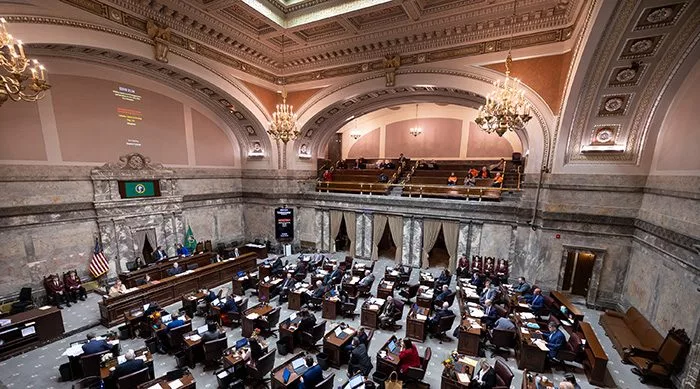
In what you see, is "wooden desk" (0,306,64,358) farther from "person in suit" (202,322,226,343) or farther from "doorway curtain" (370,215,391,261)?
"doorway curtain" (370,215,391,261)

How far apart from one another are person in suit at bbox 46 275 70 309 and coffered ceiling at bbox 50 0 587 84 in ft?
27.7

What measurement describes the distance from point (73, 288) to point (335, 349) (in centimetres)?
943

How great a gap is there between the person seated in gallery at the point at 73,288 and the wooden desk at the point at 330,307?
27.4 ft

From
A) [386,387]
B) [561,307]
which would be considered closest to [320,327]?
[386,387]

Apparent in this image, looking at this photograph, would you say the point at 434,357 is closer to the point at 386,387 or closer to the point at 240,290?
the point at 386,387

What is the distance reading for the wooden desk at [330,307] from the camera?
831cm

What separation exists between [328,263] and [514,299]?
21.8ft

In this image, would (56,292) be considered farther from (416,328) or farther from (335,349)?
(416,328)

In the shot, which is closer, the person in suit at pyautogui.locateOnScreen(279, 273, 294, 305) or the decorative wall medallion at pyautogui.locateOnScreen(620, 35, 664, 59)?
the decorative wall medallion at pyautogui.locateOnScreen(620, 35, 664, 59)

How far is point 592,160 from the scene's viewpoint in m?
8.70

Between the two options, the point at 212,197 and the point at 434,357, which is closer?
the point at 434,357

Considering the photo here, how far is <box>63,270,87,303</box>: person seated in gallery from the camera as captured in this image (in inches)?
368

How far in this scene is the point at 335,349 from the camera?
6.25m

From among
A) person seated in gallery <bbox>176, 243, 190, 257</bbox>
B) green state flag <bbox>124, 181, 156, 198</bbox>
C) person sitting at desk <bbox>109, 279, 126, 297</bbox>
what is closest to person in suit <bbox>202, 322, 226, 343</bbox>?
person sitting at desk <bbox>109, 279, 126, 297</bbox>
